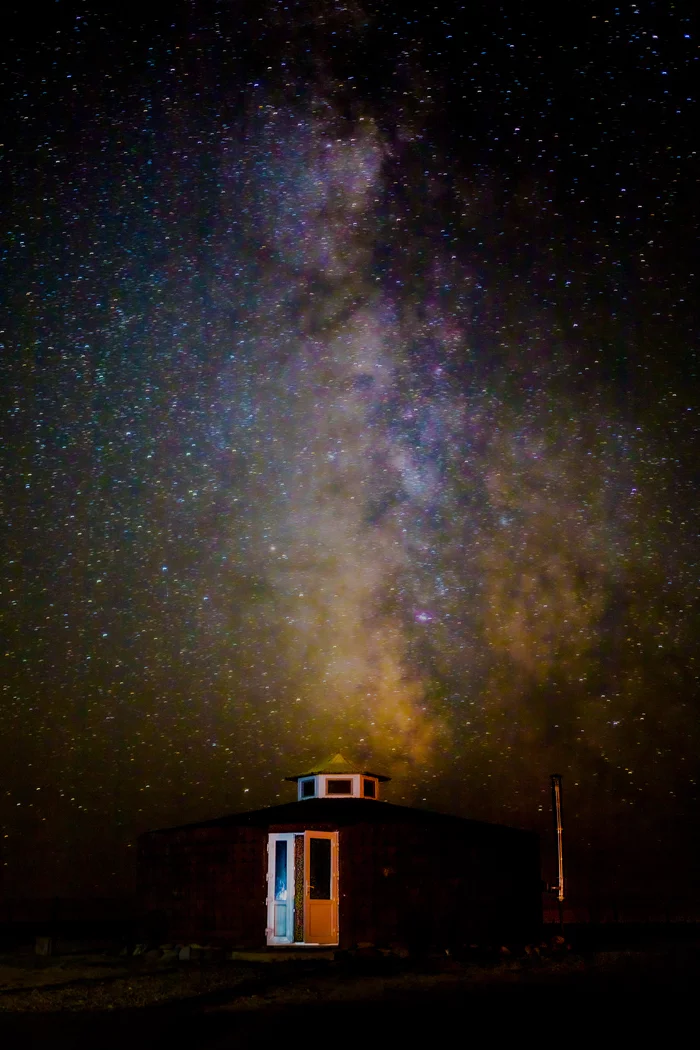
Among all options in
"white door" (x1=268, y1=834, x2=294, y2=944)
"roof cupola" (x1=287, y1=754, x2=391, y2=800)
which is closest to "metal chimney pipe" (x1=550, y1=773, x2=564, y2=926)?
"roof cupola" (x1=287, y1=754, x2=391, y2=800)

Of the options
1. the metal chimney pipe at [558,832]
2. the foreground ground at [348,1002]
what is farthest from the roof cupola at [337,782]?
the foreground ground at [348,1002]

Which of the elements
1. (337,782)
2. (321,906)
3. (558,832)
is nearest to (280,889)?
(321,906)

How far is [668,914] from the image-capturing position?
161ft

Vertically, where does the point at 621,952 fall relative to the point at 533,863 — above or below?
below

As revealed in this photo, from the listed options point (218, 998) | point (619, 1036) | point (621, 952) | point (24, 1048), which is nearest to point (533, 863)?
point (621, 952)

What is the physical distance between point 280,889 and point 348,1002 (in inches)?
332

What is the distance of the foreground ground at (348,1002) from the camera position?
953 centimetres

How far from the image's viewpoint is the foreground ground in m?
9.53

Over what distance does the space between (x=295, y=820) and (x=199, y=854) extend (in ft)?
8.27

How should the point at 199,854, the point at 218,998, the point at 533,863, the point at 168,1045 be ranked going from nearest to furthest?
the point at 168,1045 → the point at 218,998 → the point at 199,854 → the point at 533,863

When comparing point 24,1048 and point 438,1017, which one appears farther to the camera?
point 438,1017

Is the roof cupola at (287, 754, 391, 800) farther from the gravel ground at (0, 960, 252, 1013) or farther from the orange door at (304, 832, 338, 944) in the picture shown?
the gravel ground at (0, 960, 252, 1013)

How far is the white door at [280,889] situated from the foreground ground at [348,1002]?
190 cm

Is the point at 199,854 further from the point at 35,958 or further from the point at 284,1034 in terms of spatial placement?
the point at 284,1034
